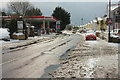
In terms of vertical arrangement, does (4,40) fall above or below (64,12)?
below

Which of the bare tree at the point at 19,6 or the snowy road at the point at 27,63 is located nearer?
the snowy road at the point at 27,63

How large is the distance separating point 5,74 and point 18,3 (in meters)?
42.5

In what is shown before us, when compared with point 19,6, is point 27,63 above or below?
below

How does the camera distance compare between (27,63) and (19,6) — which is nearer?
(27,63)

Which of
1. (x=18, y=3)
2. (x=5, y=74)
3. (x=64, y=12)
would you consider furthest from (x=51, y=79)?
(x=64, y=12)

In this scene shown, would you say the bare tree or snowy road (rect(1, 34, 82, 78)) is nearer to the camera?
snowy road (rect(1, 34, 82, 78))

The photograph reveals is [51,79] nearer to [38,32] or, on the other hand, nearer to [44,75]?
[44,75]

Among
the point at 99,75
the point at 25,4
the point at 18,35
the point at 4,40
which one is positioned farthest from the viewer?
the point at 25,4

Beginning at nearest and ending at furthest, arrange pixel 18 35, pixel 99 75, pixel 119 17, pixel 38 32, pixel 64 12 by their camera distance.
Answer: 1. pixel 99 75
2. pixel 18 35
3. pixel 38 32
4. pixel 119 17
5. pixel 64 12

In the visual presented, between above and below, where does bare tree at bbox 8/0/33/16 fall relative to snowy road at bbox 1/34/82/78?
above

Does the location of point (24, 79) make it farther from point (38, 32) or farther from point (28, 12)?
point (28, 12)

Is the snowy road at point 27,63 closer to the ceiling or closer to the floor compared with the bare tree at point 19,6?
closer to the floor

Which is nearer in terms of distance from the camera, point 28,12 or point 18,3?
point 18,3

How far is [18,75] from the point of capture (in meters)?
6.27
